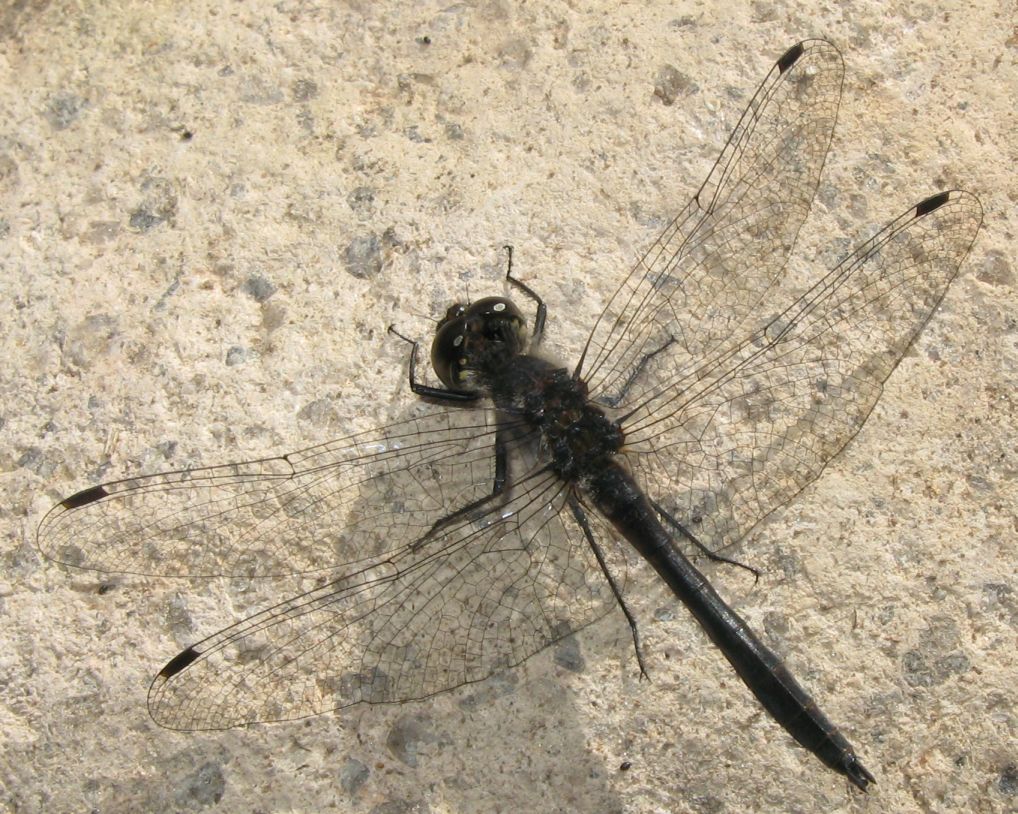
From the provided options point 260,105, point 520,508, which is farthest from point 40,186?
point 520,508

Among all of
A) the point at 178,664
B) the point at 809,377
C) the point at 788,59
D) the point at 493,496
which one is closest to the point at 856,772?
the point at 809,377

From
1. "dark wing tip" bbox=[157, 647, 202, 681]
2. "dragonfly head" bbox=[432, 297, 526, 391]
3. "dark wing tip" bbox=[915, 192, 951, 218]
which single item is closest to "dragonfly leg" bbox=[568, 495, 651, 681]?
"dragonfly head" bbox=[432, 297, 526, 391]

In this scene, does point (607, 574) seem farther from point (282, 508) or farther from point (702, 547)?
point (282, 508)

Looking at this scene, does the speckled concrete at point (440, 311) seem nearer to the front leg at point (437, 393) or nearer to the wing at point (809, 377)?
the front leg at point (437, 393)

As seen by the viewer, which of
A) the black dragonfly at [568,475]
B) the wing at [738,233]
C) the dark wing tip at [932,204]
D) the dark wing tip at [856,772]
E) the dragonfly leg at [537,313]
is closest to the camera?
the dark wing tip at [856,772]

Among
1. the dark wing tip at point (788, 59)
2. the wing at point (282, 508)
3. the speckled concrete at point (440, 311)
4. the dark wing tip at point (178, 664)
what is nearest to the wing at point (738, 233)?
the dark wing tip at point (788, 59)

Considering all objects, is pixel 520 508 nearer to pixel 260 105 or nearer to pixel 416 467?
pixel 416 467
